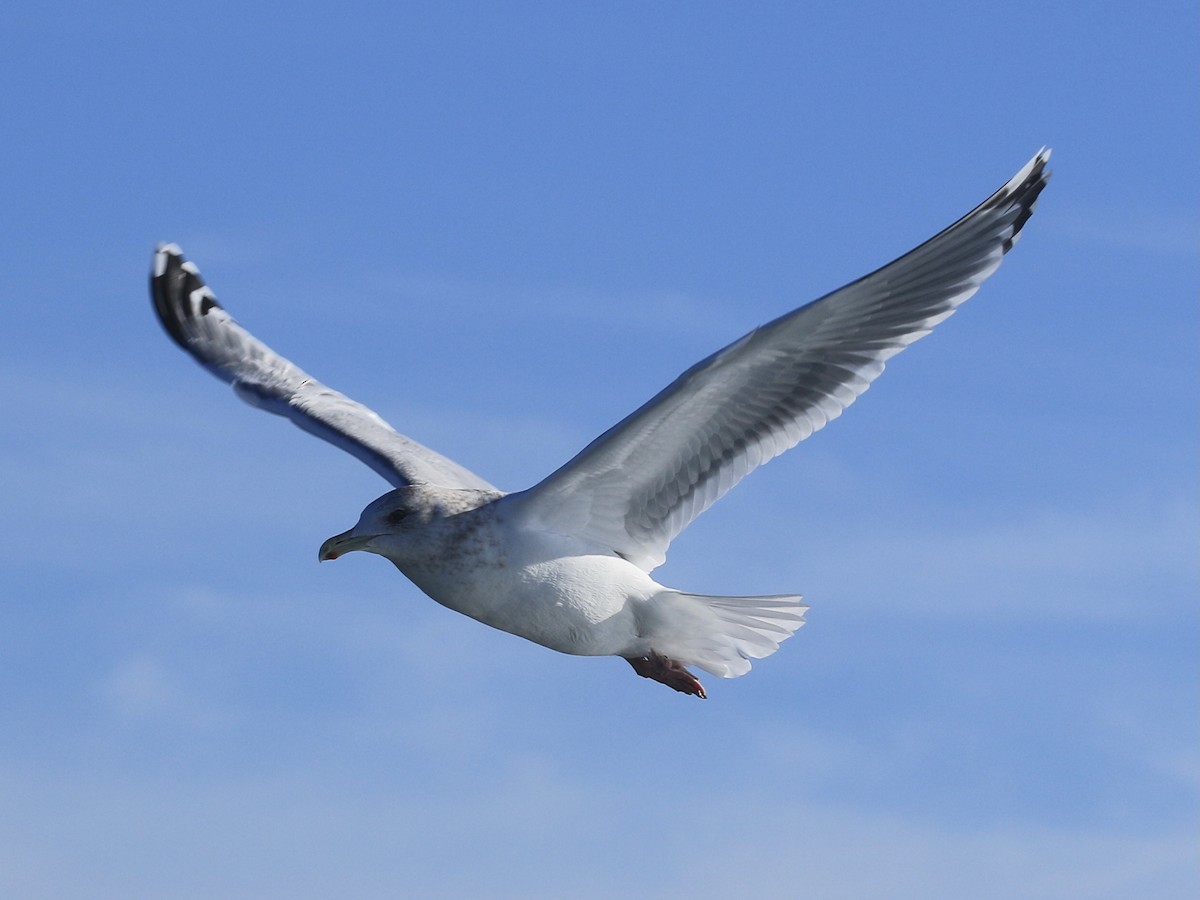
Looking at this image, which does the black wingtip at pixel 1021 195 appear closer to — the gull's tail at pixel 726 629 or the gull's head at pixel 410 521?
the gull's tail at pixel 726 629

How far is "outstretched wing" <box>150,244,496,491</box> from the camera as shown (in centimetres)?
865

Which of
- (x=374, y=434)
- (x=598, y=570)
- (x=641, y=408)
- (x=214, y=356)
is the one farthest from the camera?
(x=214, y=356)

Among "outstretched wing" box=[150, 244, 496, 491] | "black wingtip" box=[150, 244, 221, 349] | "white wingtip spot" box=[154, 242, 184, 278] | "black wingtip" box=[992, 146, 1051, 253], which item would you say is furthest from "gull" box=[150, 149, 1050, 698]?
"white wingtip spot" box=[154, 242, 184, 278]

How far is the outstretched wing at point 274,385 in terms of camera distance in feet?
28.4

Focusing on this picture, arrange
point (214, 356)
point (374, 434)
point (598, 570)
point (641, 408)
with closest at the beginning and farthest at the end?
point (641, 408) → point (598, 570) → point (374, 434) → point (214, 356)

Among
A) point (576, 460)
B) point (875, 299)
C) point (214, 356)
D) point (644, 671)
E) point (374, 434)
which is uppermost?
point (214, 356)

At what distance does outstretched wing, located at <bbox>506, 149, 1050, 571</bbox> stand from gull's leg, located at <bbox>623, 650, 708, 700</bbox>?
424mm

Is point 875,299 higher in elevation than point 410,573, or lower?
higher

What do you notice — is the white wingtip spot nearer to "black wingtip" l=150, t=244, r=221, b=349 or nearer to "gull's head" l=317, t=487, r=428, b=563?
"black wingtip" l=150, t=244, r=221, b=349

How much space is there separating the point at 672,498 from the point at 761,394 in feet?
2.11

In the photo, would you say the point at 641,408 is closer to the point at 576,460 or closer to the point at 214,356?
the point at 576,460

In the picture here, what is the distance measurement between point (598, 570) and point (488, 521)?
1.72ft

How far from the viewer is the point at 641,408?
22.5 ft

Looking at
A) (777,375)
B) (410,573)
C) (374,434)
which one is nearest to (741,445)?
(777,375)
